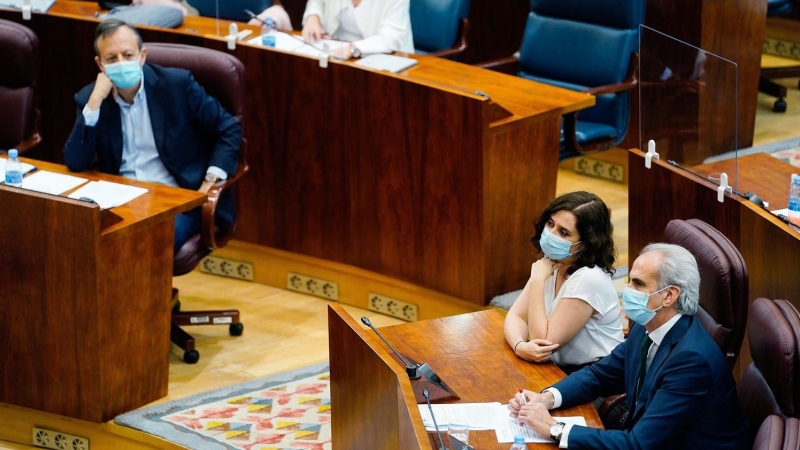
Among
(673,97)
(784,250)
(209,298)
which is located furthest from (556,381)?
(209,298)

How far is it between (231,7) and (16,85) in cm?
132

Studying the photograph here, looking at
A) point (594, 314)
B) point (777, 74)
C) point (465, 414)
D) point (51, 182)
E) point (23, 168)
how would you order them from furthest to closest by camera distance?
point (777, 74) < point (23, 168) < point (51, 182) < point (594, 314) < point (465, 414)

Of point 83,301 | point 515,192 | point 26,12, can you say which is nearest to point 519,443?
point 83,301

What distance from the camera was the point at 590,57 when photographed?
198 inches

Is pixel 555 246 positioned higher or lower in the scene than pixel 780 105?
higher

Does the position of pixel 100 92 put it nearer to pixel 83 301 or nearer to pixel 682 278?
pixel 83 301

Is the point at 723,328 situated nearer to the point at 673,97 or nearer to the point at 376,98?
the point at 673,97

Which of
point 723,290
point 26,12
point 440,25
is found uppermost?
point 26,12

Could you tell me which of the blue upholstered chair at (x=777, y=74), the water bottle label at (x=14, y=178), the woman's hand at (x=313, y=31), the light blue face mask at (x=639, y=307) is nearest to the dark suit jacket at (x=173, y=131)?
the water bottle label at (x=14, y=178)

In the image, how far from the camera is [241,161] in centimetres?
440

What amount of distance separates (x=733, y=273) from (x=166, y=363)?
6.29 feet

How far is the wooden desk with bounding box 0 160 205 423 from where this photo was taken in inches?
145

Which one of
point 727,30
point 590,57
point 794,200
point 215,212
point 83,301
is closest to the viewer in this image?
point 794,200

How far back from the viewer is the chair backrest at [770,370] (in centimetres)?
243
